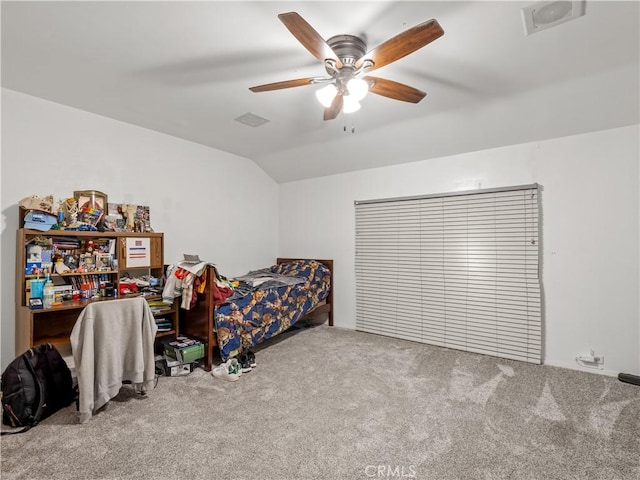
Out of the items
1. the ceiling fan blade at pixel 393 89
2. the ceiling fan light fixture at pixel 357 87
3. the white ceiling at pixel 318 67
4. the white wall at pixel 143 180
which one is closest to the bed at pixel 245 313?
the white wall at pixel 143 180

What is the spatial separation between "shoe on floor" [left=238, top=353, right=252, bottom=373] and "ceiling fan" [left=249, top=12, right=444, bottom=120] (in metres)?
2.32

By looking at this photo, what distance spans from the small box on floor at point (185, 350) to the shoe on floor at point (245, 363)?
36cm

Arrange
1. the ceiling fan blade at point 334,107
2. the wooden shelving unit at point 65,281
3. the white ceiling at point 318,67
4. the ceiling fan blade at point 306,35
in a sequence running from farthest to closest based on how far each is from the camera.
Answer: the wooden shelving unit at point 65,281 < the ceiling fan blade at point 334,107 < the white ceiling at point 318,67 < the ceiling fan blade at point 306,35

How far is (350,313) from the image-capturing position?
454 centimetres

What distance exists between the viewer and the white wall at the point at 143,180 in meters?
2.72

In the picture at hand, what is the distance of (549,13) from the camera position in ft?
5.77

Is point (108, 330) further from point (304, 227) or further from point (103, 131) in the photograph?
point (304, 227)

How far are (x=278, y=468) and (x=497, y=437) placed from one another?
136 centimetres

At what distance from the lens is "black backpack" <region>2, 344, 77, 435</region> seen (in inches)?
79.9

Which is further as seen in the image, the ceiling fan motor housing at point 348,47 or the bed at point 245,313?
the bed at point 245,313

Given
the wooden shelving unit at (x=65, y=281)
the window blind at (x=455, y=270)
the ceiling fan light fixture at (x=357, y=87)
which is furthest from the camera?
the window blind at (x=455, y=270)

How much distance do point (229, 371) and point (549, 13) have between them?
3322 millimetres

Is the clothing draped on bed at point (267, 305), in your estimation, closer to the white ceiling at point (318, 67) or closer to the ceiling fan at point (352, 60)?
the white ceiling at point (318, 67)

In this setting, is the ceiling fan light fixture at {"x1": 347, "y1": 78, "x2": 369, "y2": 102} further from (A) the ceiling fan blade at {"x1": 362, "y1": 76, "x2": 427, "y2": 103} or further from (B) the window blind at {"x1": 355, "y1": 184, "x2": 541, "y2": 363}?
(B) the window blind at {"x1": 355, "y1": 184, "x2": 541, "y2": 363}
